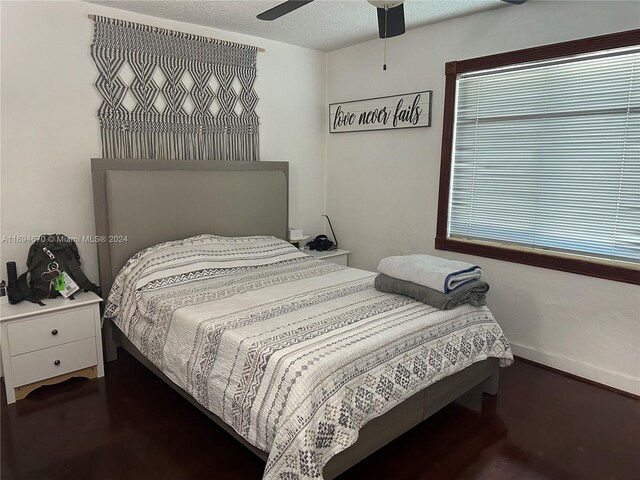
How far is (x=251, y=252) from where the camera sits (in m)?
3.36

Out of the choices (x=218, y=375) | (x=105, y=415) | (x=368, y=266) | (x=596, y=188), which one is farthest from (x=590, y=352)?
(x=105, y=415)

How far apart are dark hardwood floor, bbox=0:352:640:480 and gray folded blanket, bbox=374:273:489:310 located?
0.67m

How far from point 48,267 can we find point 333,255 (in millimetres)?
2283

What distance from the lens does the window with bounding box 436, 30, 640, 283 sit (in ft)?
8.88

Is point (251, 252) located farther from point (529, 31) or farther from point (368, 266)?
point (529, 31)

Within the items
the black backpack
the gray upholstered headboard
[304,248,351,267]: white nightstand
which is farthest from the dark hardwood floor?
[304,248,351,267]: white nightstand

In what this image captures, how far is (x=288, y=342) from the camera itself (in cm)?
194

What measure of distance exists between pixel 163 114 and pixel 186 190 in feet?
1.99

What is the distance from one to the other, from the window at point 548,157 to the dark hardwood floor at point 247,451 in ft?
3.04

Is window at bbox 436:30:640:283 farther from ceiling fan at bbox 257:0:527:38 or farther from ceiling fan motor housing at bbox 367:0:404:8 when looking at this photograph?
ceiling fan motor housing at bbox 367:0:404:8

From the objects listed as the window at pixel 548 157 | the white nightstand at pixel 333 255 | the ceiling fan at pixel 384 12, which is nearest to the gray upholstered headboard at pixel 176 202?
the white nightstand at pixel 333 255

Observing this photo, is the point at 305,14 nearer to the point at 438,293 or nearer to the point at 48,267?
the point at 438,293

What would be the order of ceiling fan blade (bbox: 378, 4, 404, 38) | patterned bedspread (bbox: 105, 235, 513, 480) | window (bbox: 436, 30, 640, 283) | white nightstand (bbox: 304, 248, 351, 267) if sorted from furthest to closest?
white nightstand (bbox: 304, 248, 351, 267)
window (bbox: 436, 30, 640, 283)
ceiling fan blade (bbox: 378, 4, 404, 38)
patterned bedspread (bbox: 105, 235, 513, 480)

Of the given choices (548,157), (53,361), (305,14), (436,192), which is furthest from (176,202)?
(548,157)
